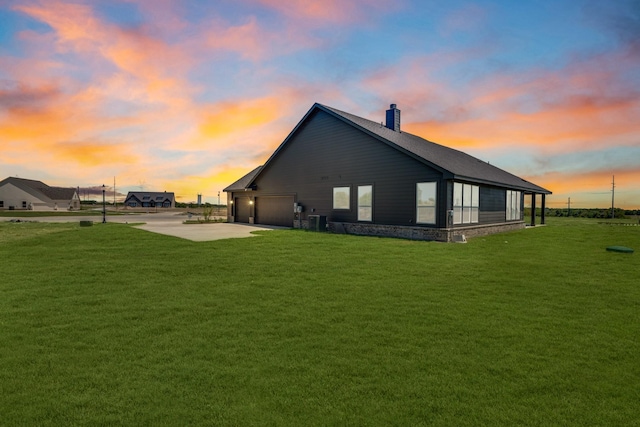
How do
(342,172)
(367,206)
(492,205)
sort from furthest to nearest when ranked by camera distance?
1. (492,205)
2. (342,172)
3. (367,206)

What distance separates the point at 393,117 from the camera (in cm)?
2303

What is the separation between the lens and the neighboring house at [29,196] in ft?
246

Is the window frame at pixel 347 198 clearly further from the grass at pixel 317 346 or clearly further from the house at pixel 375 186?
the grass at pixel 317 346

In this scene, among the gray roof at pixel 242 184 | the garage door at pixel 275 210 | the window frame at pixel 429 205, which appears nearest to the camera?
the window frame at pixel 429 205

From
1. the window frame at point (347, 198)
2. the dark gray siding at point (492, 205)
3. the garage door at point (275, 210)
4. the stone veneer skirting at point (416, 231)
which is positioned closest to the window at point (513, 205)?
the dark gray siding at point (492, 205)

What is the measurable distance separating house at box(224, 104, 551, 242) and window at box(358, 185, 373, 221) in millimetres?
23

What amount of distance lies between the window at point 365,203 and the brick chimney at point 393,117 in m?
6.55

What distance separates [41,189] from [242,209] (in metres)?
84.3

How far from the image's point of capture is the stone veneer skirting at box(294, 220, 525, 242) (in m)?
16.0

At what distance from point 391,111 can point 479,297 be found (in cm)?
1893

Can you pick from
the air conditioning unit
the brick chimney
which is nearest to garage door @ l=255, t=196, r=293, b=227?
the air conditioning unit

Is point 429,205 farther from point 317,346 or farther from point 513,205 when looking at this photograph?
point 317,346

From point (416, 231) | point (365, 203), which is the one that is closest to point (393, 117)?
point (365, 203)

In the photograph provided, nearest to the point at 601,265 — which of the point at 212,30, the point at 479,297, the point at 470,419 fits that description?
the point at 479,297
